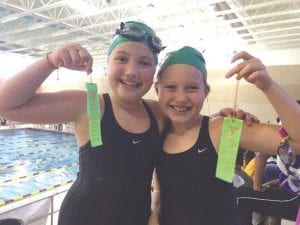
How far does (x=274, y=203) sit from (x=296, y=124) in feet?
5.72

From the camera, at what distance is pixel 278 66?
433 inches

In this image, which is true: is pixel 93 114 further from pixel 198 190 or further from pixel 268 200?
pixel 268 200

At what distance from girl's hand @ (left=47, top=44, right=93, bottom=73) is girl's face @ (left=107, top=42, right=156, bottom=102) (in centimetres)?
17

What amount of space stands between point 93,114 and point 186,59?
Answer: 45cm

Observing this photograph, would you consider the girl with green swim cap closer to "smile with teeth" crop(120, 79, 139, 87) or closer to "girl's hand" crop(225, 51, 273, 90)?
"smile with teeth" crop(120, 79, 139, 87)

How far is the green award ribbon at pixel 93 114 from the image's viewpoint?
3.63 feet

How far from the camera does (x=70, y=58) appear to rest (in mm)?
1016

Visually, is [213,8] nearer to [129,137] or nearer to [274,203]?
[274,203]

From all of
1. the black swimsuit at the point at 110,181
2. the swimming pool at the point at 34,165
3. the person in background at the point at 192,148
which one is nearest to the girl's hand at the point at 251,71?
the person in background at the point at 192,148

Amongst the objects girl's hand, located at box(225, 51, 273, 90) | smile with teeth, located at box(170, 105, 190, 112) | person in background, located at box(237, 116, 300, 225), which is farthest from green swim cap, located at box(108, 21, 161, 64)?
person in background, located at box(237, 116, 300, 225)

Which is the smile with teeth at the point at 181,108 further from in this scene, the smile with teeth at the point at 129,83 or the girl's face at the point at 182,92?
the smile with teeth at the point at 129,83

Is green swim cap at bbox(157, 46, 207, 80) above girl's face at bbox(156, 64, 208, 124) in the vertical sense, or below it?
→ above

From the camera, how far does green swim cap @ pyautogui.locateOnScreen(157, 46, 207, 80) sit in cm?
124

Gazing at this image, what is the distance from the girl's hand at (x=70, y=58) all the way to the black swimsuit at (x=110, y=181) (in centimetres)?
24
